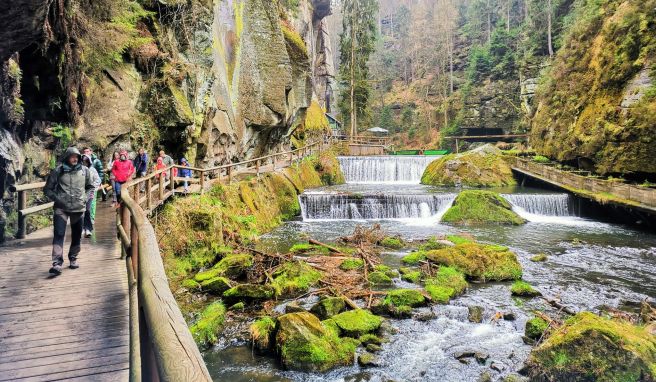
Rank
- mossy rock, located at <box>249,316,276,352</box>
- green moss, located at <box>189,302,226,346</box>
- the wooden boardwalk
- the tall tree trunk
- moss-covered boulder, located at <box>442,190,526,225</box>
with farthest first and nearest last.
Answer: the tall tree trunk < moss-covered boulder, located at <box>442,190,526,225</box> < green moss, located at <box>189,302,226,346</box> < mossy rock, located at <box>249,316,276,352</box> < the wooden boardwalk

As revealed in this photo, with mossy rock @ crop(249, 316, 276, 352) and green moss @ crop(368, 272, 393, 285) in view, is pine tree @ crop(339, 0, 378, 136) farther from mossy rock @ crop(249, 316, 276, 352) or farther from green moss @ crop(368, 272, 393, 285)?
mossy rock @ crop(249, 316, 276, 352)

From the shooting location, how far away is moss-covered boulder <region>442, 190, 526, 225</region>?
1945 centimetres

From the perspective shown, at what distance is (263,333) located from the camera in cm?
746

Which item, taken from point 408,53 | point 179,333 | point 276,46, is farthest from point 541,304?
point 408,53

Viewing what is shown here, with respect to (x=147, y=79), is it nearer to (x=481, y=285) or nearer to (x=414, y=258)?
(x=414, y=258)

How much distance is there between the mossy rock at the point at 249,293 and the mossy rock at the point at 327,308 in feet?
4.27

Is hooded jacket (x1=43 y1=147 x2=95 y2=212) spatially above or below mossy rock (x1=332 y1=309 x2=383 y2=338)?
above

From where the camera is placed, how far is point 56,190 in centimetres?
606

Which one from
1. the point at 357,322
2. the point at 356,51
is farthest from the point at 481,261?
the point at 356,51

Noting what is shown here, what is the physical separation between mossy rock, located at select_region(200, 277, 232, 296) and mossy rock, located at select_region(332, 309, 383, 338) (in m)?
3.00

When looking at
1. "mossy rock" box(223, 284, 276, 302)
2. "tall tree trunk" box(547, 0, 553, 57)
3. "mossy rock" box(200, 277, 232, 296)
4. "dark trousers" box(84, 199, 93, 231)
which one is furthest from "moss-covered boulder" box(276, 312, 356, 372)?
"tall tree trunk" box(547, 0, 553, 57)

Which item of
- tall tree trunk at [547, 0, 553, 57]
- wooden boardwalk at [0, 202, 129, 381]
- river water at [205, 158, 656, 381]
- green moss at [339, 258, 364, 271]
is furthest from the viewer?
tall tree trunk at [547, 0, 553, 57]

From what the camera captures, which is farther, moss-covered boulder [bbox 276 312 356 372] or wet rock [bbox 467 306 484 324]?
wet rock [bbox 467 306 484 324]

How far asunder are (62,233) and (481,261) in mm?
9959
